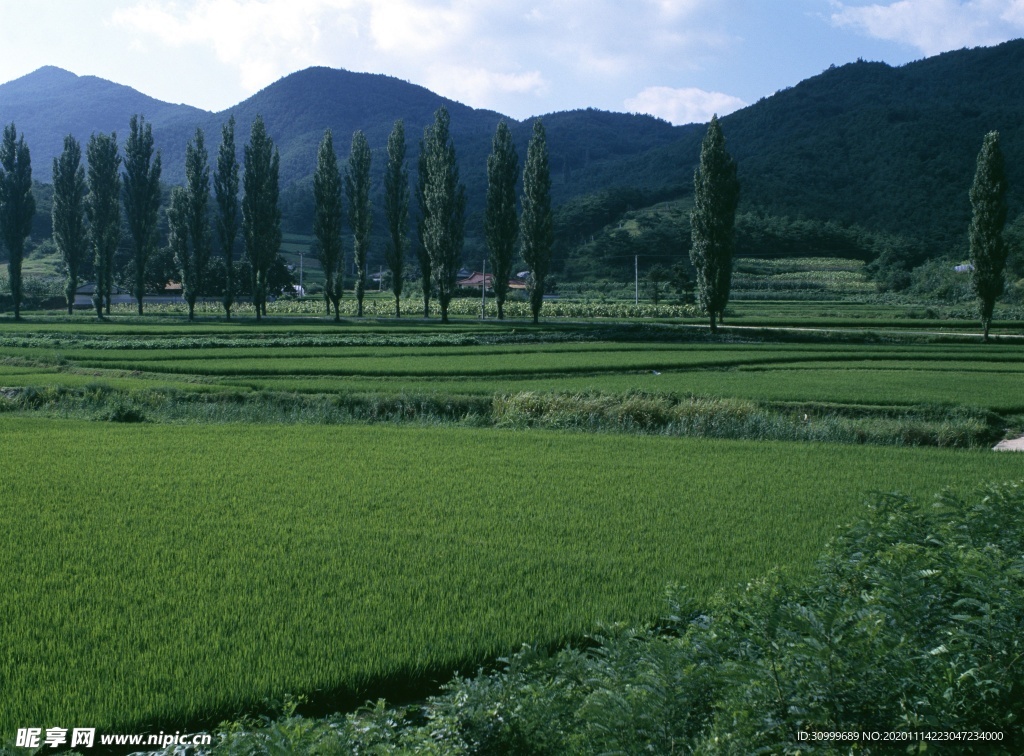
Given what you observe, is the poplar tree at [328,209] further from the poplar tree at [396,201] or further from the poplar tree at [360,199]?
the poplar tree at [396,201]

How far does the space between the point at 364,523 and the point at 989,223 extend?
3944 cm

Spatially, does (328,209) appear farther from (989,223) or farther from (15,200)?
(989,223)

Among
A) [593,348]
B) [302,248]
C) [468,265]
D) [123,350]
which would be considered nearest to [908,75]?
[468,265]

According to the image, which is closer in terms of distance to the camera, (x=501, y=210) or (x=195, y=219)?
(x=501, y=210)

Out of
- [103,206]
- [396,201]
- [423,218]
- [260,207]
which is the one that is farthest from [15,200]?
[423,218]

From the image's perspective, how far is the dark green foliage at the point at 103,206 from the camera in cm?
5816

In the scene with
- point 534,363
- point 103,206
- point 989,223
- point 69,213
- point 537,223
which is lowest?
point 534,363

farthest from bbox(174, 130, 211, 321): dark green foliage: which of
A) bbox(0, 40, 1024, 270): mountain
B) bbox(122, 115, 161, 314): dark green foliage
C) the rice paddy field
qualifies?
bbox(0, 40, 1024, 270): mountain

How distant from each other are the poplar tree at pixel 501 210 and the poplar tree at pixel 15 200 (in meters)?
31.2

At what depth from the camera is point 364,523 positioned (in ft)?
28.6

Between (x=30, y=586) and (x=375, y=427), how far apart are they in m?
9.63

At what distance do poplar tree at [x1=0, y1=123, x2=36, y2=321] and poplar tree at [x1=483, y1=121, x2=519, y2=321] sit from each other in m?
31.2

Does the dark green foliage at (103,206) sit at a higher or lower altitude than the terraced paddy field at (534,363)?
higher

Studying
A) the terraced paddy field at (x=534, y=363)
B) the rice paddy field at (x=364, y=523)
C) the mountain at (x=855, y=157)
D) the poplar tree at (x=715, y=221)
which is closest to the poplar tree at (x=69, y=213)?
the terraced paddy field at (x=534, y=363)
